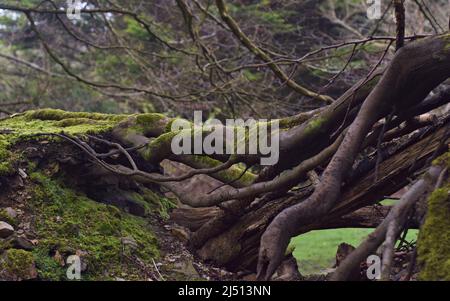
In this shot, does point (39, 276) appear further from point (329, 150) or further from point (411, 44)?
point (411, 44)

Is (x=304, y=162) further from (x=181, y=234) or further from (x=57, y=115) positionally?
(x=57, y=115)

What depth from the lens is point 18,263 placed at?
3.86m

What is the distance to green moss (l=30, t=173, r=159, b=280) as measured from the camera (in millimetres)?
4156

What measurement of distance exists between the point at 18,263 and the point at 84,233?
26.9 inches

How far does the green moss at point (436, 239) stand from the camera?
293 centimetres

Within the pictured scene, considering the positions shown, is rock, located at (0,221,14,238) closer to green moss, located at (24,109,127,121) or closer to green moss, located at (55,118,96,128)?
green moss, located at (55,118,96,128)

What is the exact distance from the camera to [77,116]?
5910 mm

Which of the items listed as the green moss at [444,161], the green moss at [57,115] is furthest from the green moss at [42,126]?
the green moss at [444,161]

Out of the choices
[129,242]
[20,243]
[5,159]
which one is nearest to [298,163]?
[129,242]

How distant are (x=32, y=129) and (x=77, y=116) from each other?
2.47 ft
